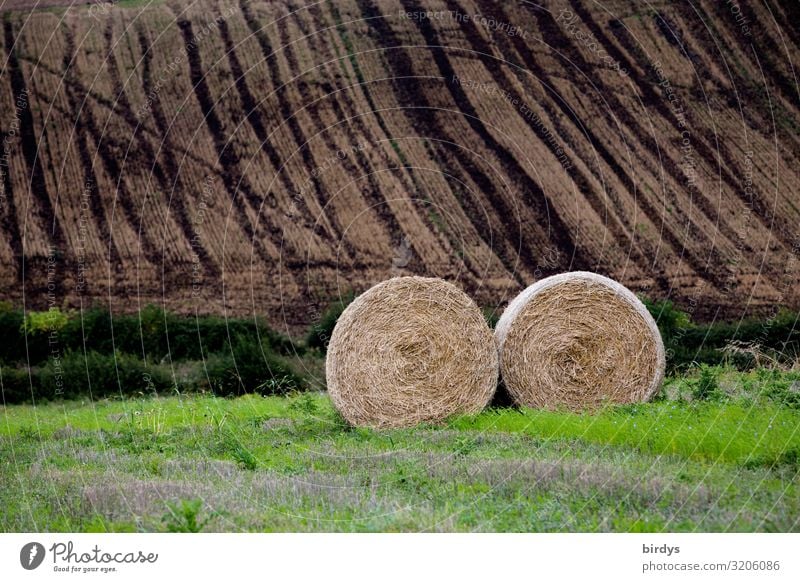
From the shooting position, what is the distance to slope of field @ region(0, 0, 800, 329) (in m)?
16.3

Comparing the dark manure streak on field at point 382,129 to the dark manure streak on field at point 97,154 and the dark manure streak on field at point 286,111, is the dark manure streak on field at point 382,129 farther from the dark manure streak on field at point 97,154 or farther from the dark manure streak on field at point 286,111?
the dark manure streak on field at point 97,154

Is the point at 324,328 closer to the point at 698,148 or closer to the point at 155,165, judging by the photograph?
the point at 155,165

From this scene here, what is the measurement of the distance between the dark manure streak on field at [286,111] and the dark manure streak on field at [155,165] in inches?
81.3

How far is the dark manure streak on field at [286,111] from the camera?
16766 millimetres

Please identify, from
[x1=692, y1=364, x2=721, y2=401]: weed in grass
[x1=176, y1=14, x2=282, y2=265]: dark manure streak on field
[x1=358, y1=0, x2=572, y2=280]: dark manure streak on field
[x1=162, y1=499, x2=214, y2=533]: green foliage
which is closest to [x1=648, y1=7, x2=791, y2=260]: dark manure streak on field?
[x1=358, y1=0, x2=572, y2=280]: dark manure streak on field

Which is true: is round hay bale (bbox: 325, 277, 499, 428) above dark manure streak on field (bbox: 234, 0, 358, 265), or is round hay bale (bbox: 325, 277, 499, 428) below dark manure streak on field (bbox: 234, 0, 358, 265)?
below

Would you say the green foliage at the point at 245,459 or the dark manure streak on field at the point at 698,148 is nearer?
the green foliage at the point at 245,459

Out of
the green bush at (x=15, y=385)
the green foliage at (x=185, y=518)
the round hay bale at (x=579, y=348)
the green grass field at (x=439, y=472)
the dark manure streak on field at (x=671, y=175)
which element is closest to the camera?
the green foliage at (x=185, y=518)

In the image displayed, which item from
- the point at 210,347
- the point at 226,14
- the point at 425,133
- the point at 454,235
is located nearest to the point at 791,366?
the point at 454,235

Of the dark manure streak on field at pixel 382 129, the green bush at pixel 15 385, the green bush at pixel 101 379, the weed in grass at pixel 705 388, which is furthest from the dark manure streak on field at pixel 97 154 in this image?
the weed in grass at pixel 705 388

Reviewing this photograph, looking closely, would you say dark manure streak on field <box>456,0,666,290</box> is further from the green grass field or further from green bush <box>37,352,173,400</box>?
green bush <box>37,352,173,400</box>

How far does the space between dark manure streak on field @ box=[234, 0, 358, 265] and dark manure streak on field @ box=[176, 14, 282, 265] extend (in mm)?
885

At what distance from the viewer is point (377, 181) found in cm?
1702

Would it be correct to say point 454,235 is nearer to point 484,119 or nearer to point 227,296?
point 484,119
